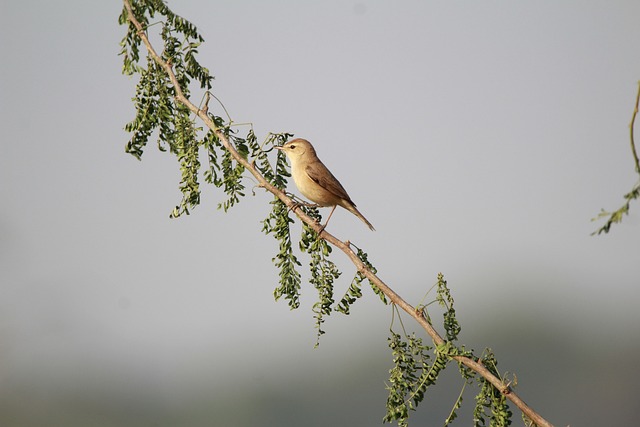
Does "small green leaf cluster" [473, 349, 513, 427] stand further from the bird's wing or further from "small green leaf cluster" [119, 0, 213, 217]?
the bird's wing

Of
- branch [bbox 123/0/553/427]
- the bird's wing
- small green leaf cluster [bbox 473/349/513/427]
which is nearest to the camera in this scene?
branch [bbox 123/0/553/427]

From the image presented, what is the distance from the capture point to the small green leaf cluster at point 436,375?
4.11m

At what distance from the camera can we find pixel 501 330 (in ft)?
412

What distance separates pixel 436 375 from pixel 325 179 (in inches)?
199

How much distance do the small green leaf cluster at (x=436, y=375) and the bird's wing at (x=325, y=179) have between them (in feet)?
15.2

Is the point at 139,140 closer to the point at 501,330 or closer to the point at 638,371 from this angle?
the point at 638,371

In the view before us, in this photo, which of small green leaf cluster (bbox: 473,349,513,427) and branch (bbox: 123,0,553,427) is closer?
branch (bbox: 123,0,553,427)

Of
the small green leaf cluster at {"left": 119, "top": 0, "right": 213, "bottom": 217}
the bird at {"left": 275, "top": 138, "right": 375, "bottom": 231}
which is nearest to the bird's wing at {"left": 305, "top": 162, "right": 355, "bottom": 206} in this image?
the bird at {"left": 275, "top": 138, "right": 375, "bottom": 231}

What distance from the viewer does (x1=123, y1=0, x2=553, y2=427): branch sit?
3885mm

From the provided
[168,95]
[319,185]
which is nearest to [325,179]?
[319,185]

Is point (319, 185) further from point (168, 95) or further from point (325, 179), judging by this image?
point (168, 95)

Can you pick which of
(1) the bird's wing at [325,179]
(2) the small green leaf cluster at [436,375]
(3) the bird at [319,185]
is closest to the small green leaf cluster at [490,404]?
(2) the small green leaf cluster at [436,375]

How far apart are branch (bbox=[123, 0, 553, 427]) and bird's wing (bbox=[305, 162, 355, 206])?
3.87 meters

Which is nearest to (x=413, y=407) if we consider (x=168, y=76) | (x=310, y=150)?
(x=168, y=76)
